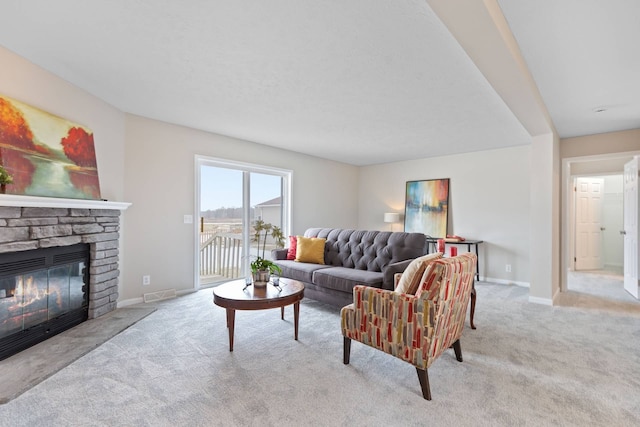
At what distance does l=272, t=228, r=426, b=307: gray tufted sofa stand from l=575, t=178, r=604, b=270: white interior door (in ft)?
16.4

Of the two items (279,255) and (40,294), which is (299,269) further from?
(40,294)

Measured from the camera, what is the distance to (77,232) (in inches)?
116

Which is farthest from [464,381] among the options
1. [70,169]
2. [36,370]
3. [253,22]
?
[70,169]

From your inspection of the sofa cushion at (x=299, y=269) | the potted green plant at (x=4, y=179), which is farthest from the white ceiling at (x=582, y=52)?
the potted green plant at (x=4, y=179)

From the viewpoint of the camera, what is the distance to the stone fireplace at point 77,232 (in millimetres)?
2355

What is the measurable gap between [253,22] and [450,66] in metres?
1.55

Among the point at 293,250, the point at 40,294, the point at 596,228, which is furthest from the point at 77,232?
the point at 596,228

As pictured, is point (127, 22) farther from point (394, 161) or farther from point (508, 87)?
point (394, 161)

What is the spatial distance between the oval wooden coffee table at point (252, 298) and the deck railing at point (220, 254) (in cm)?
192

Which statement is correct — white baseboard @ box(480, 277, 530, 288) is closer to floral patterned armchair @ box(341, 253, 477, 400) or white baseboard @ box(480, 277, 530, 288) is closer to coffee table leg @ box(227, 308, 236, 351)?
floral patterned armchair @ box(341, 253, 477, 400)

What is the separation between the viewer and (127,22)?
195cm

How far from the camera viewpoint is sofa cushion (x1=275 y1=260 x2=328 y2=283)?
369 cm

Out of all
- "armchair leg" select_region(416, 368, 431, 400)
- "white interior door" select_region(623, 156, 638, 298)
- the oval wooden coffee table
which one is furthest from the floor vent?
"white interior door" select_region(623, 156, 638, 298)

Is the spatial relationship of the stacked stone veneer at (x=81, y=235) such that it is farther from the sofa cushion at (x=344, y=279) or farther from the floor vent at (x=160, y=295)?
the sofa cushion at (x=344, y=279)
